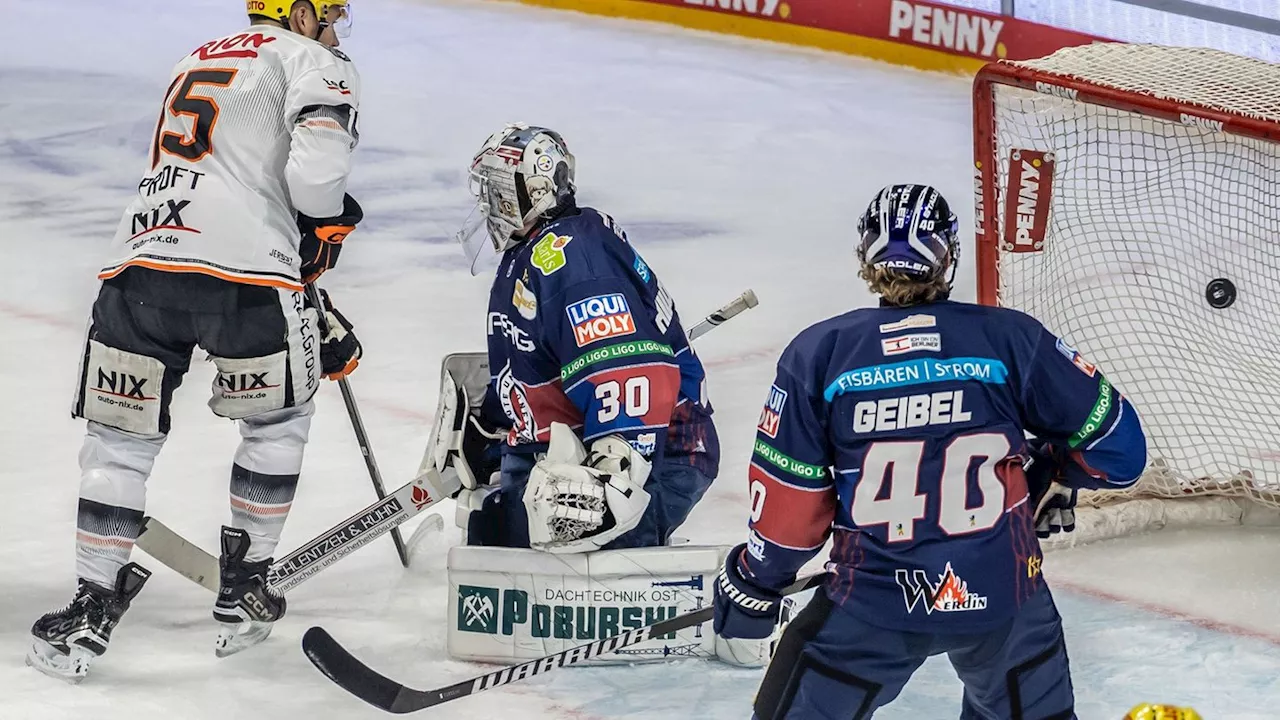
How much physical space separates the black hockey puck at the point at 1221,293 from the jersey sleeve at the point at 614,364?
159cm

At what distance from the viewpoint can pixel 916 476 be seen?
2.06 meters

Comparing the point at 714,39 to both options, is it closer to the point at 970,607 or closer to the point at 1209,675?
the point at 1209,675

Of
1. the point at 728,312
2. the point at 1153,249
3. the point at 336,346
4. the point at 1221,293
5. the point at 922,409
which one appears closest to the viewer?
the point at 922,409

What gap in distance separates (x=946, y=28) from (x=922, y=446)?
6227 millimetres

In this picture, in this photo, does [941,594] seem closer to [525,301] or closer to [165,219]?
[525,301]

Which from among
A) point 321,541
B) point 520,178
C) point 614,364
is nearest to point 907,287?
point 614,364

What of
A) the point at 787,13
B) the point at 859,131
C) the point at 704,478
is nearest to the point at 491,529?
the point at 704,478

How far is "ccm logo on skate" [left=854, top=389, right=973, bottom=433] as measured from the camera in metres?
2.04

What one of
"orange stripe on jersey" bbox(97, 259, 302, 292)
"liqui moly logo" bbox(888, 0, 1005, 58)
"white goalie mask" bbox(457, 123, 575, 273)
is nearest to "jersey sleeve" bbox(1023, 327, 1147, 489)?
"white goalie mask" bbox(457, 123, 575, 273)

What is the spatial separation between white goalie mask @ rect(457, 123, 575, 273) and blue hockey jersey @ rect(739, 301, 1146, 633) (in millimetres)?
964

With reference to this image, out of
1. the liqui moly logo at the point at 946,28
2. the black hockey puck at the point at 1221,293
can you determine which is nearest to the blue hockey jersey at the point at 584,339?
the black hockey puck at the point at 1221,293

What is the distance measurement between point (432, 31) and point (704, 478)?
19.3 ft

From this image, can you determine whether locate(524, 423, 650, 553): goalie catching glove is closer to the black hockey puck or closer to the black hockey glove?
the black hockey glove

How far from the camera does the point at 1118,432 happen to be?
7.07 feet
